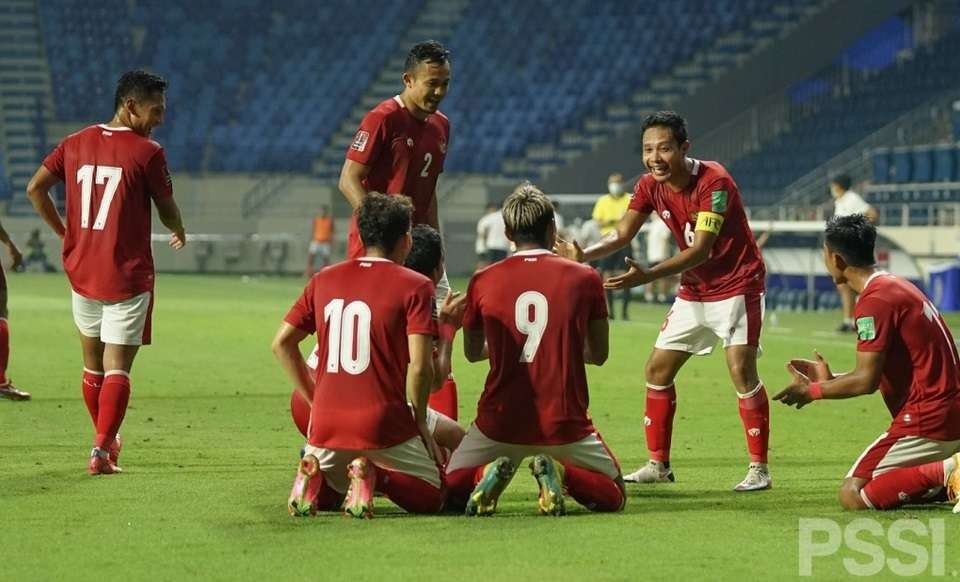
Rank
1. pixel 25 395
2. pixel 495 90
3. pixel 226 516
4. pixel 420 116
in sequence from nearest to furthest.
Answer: pixel 226 516
pixel 420 116
pixel 25 395
pixel 495 90

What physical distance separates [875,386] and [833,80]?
113 feet

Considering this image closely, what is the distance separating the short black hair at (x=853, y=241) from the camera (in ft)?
23.5

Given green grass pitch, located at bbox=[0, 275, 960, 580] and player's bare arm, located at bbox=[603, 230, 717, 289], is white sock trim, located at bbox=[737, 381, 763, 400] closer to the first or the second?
green grass pitch, located at bbox=[0, 275, 960, 580]

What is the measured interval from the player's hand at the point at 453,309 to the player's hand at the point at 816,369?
1.43m

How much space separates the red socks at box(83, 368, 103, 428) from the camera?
28.6 feet

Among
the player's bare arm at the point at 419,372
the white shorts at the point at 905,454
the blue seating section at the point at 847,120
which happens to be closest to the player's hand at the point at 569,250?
the player's bare arm at the point at 419,372

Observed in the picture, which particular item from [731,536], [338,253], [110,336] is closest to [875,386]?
[731,536]

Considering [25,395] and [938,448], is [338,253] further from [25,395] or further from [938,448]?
[938,448]

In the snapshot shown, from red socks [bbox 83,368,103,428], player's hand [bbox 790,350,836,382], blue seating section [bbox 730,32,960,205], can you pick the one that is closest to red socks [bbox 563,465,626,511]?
player's hand [bbox 790,350,836,382]

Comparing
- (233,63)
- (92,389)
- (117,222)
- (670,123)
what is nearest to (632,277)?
(670,123)

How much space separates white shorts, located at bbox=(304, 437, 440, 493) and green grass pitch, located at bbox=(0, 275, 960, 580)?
0.60ft

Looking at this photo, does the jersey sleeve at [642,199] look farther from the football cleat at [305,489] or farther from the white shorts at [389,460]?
the football cleat at [305,489]

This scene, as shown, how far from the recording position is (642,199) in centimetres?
875

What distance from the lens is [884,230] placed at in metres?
27.0
